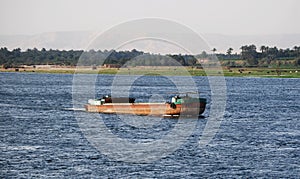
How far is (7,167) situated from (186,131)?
28.8 m

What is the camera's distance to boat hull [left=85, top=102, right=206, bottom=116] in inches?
3871

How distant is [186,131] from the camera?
84000mm

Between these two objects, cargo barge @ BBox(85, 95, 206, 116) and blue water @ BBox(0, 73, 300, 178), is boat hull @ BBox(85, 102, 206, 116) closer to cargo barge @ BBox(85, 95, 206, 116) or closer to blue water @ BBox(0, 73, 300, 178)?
cargo barge @ BBox(85, 95, 206, 116)

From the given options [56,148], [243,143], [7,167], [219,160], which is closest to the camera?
[7,167]

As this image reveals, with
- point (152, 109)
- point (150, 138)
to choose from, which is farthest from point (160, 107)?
point (150, 138)

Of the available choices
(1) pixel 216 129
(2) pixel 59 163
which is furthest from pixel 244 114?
(2) pixel 59 163

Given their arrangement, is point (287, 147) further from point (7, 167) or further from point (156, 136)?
point (7, 167)

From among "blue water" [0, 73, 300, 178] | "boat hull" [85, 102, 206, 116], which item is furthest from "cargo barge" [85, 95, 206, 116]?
"blue water" [0, 73, 300, 178]

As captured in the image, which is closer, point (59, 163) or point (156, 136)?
point (59, 163)

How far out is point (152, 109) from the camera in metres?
100

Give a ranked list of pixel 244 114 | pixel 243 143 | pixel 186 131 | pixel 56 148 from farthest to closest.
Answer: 1. pixel 244 114
2. pixel 186 131
3. pixel 243 143
4. pixel 56 148

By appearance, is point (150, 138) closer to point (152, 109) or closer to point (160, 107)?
point (160, 107)

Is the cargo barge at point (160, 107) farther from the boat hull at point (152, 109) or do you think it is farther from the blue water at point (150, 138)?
the blue water at point (150, 138)

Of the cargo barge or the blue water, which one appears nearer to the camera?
the blue water
